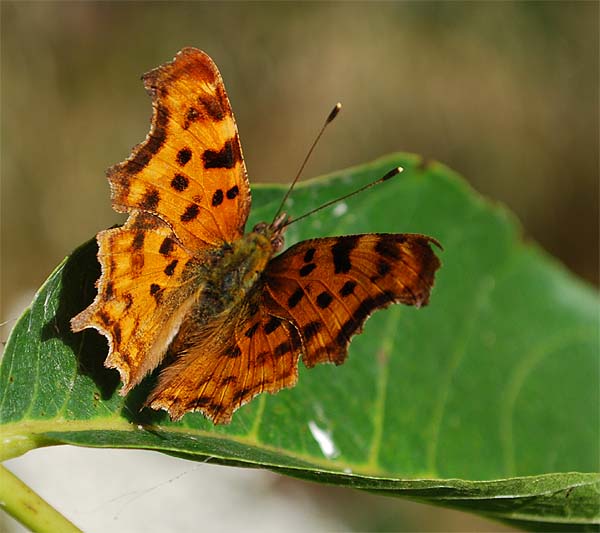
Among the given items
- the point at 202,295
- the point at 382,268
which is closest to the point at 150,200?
the point at 202,295

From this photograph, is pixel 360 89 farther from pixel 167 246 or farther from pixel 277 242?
pixel 167 246

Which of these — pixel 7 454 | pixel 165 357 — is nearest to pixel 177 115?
pixel 165 357

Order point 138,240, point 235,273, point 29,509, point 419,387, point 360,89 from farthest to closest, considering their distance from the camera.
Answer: point 360,89
point 419,387
point 235,273
point 138,240
point 29,509

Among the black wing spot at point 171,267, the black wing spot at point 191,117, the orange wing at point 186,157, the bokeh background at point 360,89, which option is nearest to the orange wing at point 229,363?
the black wing spot at point 171,267

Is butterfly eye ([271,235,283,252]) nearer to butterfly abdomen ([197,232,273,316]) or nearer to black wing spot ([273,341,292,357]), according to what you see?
butterfly abdomen ([197,232,273,316])

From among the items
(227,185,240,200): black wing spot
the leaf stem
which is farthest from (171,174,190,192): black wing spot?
the leaf stem

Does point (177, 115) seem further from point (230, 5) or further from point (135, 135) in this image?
point (230, 5)
